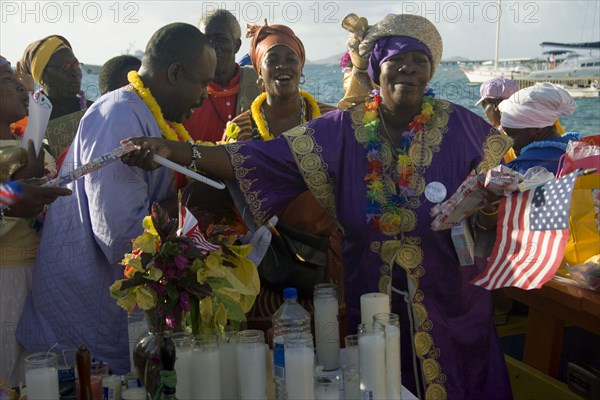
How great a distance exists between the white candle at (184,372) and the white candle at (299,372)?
337 millimetres

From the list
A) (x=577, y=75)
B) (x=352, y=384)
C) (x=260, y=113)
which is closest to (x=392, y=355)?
(x=352, y=384)

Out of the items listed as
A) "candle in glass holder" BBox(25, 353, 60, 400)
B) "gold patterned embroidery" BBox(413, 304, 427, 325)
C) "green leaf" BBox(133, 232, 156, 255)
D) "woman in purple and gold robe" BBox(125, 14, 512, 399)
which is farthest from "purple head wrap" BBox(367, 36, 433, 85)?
"candle in glass holder" BBox(25, 353, 60, 400)

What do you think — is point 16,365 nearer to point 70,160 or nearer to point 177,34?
point 70,160

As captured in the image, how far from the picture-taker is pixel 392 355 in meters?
2.20

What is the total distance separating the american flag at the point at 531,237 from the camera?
2488 millimetres

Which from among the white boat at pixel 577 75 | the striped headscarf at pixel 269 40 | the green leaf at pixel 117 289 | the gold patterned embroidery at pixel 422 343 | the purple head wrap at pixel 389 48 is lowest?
the gold patterned embroidery at pixel 422 343

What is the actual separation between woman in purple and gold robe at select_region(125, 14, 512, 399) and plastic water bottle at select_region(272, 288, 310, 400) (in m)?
0.61

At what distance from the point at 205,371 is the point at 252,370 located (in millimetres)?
153

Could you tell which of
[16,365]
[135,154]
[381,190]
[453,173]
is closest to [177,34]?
[135,154]

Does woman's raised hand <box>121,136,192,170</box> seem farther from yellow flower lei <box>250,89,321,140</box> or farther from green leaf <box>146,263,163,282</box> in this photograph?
yellow flower lei <box>250,89,321,140</box>

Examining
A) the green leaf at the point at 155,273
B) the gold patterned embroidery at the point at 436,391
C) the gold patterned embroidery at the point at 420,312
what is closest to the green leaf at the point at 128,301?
the green leaf at the point at 155,273

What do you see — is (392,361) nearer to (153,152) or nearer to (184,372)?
(184,372)

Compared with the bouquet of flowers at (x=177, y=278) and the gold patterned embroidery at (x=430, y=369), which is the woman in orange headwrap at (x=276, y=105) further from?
the bouquet of flowers at (x=177, y=278)

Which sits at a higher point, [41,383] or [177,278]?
[177,278]
